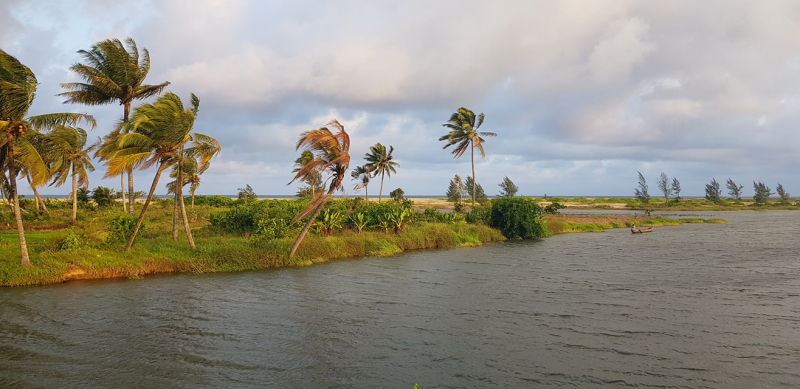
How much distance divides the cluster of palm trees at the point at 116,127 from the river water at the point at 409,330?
15.5 ft

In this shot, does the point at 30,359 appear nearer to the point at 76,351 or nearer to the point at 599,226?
the point at 76,351

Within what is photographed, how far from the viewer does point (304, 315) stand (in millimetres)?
12984

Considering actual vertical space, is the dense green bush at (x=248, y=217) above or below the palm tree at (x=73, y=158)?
below

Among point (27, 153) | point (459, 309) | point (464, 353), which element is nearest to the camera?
point (464, 353)

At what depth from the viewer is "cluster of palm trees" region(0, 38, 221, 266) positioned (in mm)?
15008

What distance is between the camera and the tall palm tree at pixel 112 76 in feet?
70.0

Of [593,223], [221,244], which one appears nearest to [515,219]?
[593,223]

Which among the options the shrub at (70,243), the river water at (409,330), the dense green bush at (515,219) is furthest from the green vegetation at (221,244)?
the dense green bush at (515,219)

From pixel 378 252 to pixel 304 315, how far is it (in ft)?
41.8

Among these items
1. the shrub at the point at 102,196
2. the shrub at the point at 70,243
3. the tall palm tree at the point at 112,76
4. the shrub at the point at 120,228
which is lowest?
the shrub at the point at 70,243

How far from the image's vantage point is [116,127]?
70.7ft

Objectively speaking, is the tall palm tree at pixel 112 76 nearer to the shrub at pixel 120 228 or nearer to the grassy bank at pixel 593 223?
the shrub at pixel 120 228

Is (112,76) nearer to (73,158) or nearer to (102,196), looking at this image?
(73,158)

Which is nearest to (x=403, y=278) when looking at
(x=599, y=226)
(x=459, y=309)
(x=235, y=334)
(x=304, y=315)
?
(x=459, y=309)
